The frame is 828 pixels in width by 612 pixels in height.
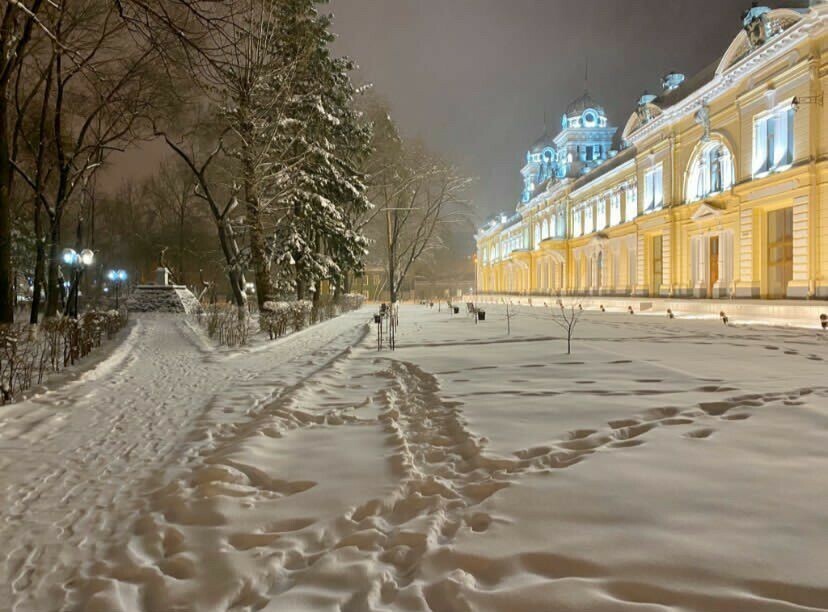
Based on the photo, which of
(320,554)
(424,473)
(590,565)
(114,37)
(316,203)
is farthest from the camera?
(316,203)

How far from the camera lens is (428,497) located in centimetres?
356

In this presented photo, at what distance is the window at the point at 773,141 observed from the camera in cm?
2042

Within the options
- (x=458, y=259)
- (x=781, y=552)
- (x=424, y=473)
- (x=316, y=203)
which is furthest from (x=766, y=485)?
(x=458, y=259)

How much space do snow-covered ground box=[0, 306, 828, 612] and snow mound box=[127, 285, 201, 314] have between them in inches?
933

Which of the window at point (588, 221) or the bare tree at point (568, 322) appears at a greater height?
the window at point (588, 221)

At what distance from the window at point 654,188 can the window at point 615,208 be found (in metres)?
5.41

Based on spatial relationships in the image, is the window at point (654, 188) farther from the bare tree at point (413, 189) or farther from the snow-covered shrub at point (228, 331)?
the snow-covered shrub at point (228, 331)

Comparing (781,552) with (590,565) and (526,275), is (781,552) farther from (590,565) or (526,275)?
(526,275)

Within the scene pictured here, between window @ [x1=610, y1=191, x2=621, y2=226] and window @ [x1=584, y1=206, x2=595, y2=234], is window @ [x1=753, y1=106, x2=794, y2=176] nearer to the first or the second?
window @ [x1=610, y1=191, x2=621, y2=226]

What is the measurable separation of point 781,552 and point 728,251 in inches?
1028

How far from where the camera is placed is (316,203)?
22625 millimetres

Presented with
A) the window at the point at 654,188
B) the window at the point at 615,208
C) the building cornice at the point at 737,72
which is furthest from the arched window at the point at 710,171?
the window at the point at 615,208

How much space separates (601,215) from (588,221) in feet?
8.64

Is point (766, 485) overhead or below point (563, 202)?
below
